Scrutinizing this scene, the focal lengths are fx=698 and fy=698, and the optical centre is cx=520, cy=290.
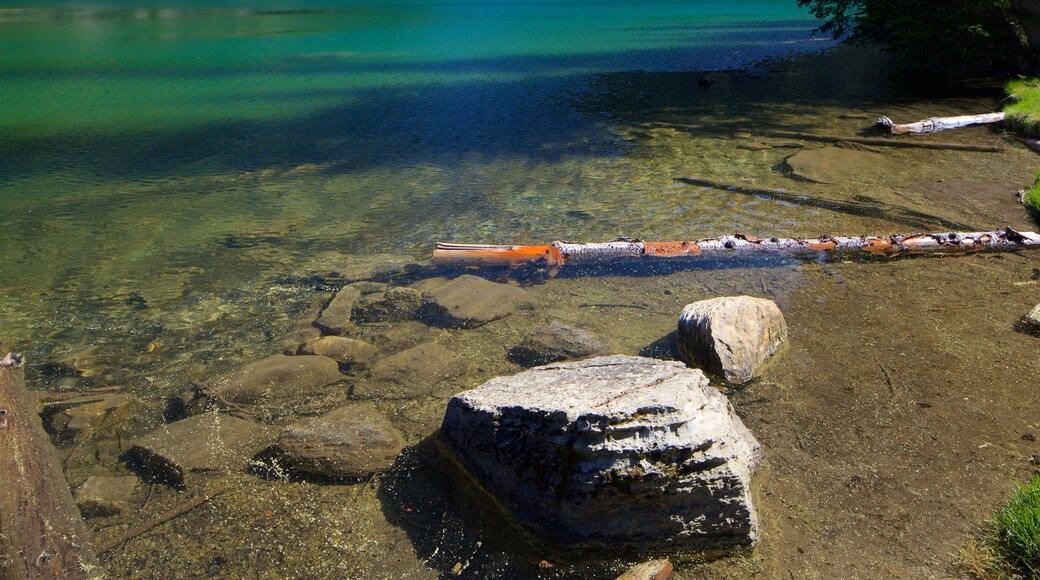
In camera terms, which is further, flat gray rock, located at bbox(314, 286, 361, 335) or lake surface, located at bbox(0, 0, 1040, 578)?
flat gray rock, located at bbox(314, 286, 361, 335)

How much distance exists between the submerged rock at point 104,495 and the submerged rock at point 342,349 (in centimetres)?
170

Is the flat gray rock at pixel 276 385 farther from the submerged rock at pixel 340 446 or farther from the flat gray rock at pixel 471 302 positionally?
the flat gray rock at pixel 471 302

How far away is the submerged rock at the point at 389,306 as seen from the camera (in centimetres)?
629

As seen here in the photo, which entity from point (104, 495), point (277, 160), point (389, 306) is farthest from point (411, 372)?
point (277, 160)

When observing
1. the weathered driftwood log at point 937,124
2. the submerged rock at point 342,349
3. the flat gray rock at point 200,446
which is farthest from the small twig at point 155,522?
the weathered driftwood log at point 937,124

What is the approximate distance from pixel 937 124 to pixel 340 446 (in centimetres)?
1265

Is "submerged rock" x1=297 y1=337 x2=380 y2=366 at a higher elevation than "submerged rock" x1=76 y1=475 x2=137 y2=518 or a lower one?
higher

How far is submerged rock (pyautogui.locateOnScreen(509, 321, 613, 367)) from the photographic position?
5.45 metres

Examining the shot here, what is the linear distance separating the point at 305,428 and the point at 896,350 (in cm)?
444

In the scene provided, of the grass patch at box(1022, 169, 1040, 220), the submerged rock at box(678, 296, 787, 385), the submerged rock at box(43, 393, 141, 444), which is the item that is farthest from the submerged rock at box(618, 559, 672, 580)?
the grass patch at box(1022, 169, 1040, 220)

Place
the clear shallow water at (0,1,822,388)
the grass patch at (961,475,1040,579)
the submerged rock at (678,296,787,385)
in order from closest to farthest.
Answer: the grass patch at (961,475,1040,579) < the submerged rock at (678,296,787,385) < the clear shallow water at (0,1,822,388)

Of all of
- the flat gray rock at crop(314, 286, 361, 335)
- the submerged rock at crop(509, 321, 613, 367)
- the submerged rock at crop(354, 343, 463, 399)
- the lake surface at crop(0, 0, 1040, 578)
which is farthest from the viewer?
the flat gray rock at crop(314, 286, 361, 335)

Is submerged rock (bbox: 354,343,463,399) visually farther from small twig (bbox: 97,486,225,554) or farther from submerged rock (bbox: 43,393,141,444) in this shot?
submerged rock (bbox: 43,393,141,444)

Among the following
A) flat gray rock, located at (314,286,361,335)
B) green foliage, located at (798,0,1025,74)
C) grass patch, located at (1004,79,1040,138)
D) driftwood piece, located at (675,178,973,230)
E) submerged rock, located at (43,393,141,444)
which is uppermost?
green foliage, located at (798,0,1025,74)
